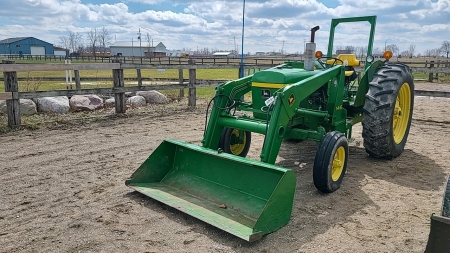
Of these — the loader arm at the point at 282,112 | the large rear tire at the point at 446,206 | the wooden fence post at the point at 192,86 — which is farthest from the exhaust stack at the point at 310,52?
the wooden fence post at the point at 192,86

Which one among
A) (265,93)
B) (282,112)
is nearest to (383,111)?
(265,93)

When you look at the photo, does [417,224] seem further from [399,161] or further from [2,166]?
[2,166]

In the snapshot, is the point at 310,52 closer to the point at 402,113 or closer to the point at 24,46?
the point at 402,113

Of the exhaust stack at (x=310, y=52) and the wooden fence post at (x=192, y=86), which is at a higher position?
the exhaust stack at (x=310, y=52)

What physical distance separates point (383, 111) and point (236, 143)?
6.61 feet

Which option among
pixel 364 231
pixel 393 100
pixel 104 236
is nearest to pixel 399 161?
pixel 393 100

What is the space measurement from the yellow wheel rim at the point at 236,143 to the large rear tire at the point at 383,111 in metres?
1.67

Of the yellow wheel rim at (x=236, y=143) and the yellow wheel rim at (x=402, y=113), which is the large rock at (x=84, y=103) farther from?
the yellow wheel rim at (x=402, y=113)

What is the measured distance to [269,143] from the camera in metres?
4.07

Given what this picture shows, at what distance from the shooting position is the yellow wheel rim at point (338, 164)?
449 cm

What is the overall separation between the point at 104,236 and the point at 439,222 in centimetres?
261

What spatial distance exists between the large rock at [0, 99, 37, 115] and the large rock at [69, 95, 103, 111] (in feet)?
3.05

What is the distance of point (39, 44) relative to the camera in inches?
3735

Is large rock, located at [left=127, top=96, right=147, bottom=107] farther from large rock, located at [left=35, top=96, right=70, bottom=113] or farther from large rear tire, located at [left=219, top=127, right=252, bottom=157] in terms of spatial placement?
large rear tire, located at [left=219, top=127, right=252, bottom=157]
